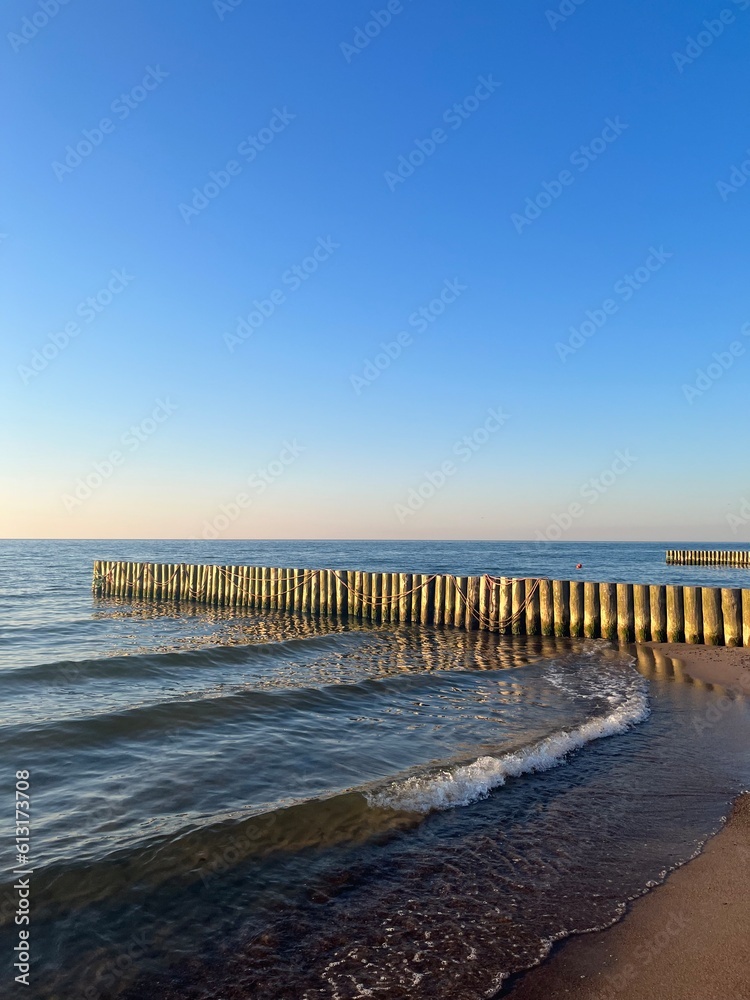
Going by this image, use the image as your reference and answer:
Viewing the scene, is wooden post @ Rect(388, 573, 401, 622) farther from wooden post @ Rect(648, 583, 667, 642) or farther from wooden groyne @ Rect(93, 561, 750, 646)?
wooden post @ Rect(648, 583, 667, 642)

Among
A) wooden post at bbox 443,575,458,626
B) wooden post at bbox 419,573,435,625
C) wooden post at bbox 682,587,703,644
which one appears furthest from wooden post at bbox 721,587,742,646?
wooden post at bbox 419,573,435,625

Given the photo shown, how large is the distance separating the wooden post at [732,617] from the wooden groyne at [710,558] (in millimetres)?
49528

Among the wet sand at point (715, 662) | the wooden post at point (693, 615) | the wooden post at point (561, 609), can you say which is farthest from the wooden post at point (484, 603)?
the wooden post at point (693, 615)

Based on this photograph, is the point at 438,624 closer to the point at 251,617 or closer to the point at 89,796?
the point at 251,617

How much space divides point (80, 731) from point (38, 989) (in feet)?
18.3

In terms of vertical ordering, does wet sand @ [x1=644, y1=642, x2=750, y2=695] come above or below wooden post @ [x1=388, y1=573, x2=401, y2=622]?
below

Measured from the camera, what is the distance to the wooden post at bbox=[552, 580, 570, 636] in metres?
17.4

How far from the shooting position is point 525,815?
19.5ft

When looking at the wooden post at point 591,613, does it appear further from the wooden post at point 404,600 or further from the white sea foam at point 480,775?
the white sea foam at point 480,775

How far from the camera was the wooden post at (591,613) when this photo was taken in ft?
55.2

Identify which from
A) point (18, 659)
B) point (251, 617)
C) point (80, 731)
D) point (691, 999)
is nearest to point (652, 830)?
point (691, 999)

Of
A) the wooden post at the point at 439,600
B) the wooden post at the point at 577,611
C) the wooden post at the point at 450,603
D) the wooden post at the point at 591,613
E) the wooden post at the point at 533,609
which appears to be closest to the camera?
the wooden post at the point at 591,613

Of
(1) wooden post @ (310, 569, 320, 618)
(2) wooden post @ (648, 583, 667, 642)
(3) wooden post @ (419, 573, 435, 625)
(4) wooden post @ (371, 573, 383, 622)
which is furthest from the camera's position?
(1) wooden post @ (310, 569, 320, 618)

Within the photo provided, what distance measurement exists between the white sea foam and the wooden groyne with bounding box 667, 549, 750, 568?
57882 millimetres
